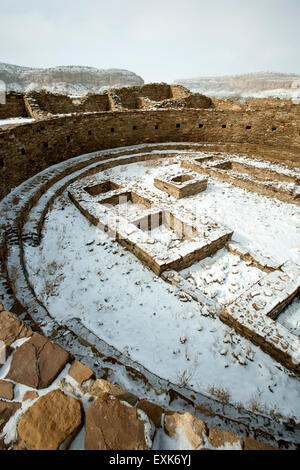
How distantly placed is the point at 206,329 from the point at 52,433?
9.01 feet

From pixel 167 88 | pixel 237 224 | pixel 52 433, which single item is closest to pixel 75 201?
pixel 237 224

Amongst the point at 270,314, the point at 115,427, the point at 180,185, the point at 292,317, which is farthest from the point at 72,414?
the point at 180,185

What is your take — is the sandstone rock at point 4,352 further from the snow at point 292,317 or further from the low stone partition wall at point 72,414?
the snow at point 292,317

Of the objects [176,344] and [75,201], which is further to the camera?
[75,201]

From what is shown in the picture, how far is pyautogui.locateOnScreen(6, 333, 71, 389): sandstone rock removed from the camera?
2.06 m

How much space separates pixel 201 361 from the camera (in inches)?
137

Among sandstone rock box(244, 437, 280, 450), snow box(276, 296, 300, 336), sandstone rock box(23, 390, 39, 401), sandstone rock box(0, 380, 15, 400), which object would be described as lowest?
snow box(276, 296, 300, 336)

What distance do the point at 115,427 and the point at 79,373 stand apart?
0.58 m

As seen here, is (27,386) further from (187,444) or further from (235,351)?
(235,351)

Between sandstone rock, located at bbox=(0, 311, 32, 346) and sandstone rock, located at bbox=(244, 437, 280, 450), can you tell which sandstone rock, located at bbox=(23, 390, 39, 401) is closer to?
sandstone rock, located at bbox=(0, 311, 32, 346)

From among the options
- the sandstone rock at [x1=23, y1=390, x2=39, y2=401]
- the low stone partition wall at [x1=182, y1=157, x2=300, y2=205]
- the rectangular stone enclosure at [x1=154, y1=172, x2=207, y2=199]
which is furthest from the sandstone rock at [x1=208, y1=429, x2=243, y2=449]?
the low stone partition wall at [x1=182, y1=157, x2=300, y2=205]

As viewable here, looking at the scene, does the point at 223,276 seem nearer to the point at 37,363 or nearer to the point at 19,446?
the point at 37,363

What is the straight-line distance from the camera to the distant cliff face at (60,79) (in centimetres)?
2711
